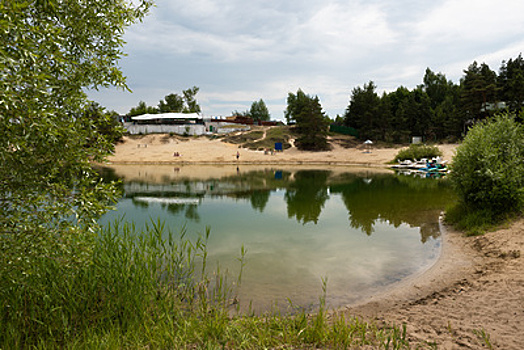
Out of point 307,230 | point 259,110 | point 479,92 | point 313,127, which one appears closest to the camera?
point 307,230

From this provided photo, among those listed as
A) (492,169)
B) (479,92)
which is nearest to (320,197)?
(492,169)

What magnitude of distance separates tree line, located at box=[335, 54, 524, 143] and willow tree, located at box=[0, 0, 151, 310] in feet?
188

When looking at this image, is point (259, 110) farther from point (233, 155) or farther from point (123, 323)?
point (123, 323)

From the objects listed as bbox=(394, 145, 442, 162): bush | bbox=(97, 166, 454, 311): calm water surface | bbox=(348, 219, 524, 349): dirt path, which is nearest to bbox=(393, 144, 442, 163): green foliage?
bbox=(394, 145, 442, 162): bush

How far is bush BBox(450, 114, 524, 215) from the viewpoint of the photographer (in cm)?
1299

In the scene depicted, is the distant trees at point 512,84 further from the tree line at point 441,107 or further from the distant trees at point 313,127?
the distant trees at point 313,127

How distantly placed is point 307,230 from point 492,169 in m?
8.44

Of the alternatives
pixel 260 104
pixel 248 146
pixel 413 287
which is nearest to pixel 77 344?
pixel 413 287

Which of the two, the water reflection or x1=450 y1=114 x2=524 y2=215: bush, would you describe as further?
the water reflection

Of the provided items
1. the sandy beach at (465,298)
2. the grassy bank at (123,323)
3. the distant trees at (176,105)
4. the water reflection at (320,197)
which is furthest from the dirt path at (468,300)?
the distant trees at (176,105)

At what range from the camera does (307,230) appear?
50.9 feet

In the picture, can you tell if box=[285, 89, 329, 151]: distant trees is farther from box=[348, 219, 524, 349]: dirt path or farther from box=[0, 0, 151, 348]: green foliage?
box=[0, 0, 151, 348]: green foliage

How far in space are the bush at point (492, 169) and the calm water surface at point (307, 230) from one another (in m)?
2.46

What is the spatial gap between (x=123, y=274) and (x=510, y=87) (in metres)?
67.5
